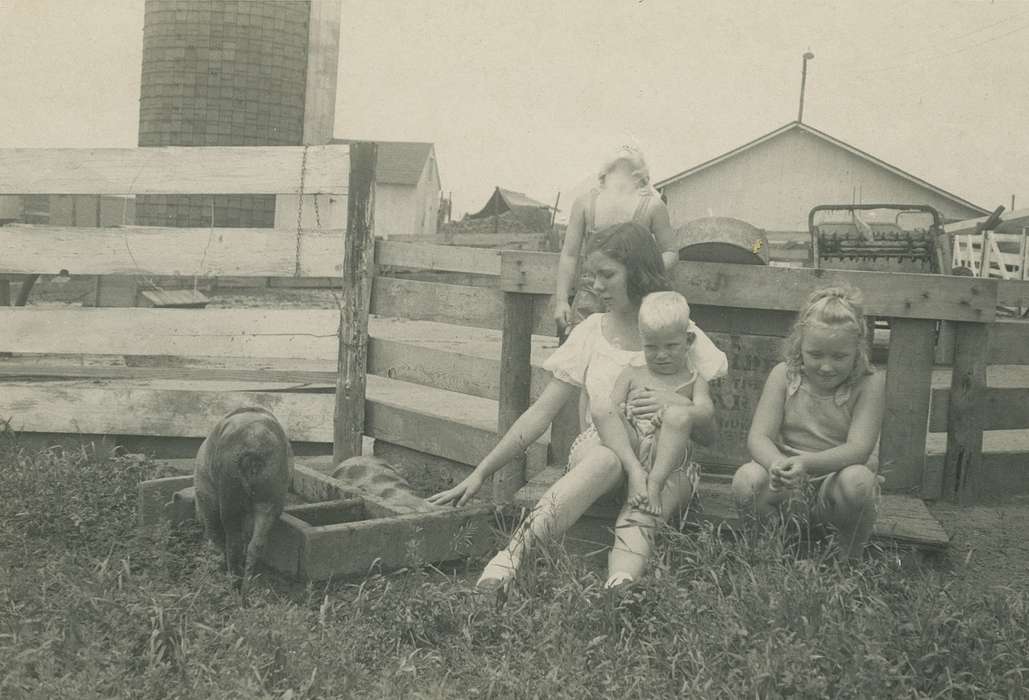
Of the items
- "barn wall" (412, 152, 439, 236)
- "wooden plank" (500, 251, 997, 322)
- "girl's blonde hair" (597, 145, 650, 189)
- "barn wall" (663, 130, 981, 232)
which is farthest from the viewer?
"barn wall" (412, 152, 439, 236)

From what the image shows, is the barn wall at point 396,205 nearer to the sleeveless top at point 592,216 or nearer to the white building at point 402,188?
the white building at point 402,188

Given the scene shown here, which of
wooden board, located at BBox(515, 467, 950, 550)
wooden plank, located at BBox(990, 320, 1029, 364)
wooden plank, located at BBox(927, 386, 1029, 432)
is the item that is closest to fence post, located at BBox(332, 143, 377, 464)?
wooden board, located at BBox(515, 467, 950, 550)

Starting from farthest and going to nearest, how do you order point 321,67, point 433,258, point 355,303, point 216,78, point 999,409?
point 321,67 → point 216,78 → point 433,258 → point 355,303 → point 999,409

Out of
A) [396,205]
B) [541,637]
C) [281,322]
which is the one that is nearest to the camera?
[541,637]

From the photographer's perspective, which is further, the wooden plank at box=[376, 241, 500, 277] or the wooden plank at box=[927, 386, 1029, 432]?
the wooden plank at box=[376, 241, 500, 277]

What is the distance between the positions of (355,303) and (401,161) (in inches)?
1482

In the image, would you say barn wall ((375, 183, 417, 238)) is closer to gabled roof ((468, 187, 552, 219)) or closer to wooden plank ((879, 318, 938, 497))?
gabled roof ((468, 187, 552, 219))

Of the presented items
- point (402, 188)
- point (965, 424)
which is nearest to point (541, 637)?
point (965, 424)

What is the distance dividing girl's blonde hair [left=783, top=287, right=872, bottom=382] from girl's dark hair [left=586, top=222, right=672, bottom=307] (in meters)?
0.60

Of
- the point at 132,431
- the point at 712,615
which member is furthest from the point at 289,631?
the point at 132,431

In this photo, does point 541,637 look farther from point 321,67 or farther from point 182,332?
point 321,67

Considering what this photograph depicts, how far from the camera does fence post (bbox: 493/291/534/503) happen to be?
505 centimetres

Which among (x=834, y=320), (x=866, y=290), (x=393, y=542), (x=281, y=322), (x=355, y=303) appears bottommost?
(x=393, y=542)

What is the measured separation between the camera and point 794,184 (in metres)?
29.4
